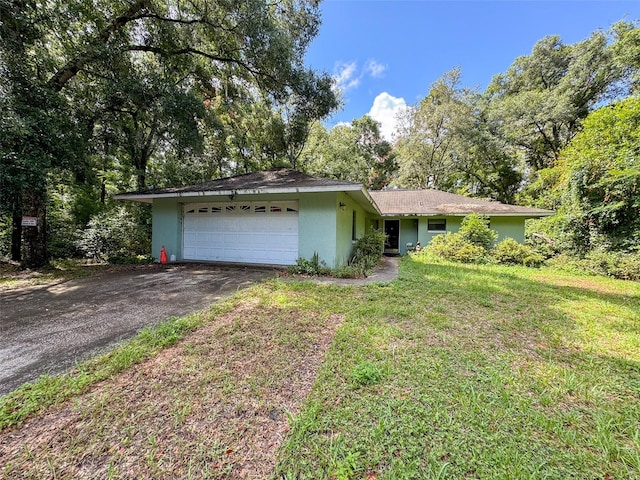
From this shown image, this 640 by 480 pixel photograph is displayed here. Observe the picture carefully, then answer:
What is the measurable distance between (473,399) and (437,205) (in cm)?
1250

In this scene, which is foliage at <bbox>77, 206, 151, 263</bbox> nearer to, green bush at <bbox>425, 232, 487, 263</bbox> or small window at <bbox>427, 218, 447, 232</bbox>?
green bush at <bbox>425, 232, 487, 263</bbox>

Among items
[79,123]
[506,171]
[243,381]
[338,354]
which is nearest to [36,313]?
[243,381]

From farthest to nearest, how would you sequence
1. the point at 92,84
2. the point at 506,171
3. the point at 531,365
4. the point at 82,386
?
1. the point at 506,171
2. the point at 92,84
3. the point at 531,365
4. the point at 82,386

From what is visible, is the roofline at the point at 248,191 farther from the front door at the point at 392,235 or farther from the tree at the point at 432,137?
the tree at the point at 432,137

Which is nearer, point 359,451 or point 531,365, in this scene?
point 359,451

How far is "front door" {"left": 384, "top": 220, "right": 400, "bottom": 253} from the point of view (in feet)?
45.8

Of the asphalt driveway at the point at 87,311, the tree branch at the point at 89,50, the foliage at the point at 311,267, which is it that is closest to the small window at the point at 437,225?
the foliage at the point at 311,267

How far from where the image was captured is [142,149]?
12094 mm

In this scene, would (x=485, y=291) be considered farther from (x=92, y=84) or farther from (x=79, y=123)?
(x=92, y=84)

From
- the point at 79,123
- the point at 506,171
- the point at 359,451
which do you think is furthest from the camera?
the point at 506,171

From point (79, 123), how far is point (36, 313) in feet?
20.6

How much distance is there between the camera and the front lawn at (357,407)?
1519 mm

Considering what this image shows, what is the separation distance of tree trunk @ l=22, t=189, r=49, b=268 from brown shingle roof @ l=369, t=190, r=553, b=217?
12.5 metres

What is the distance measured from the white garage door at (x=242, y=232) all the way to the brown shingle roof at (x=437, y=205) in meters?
6.88
